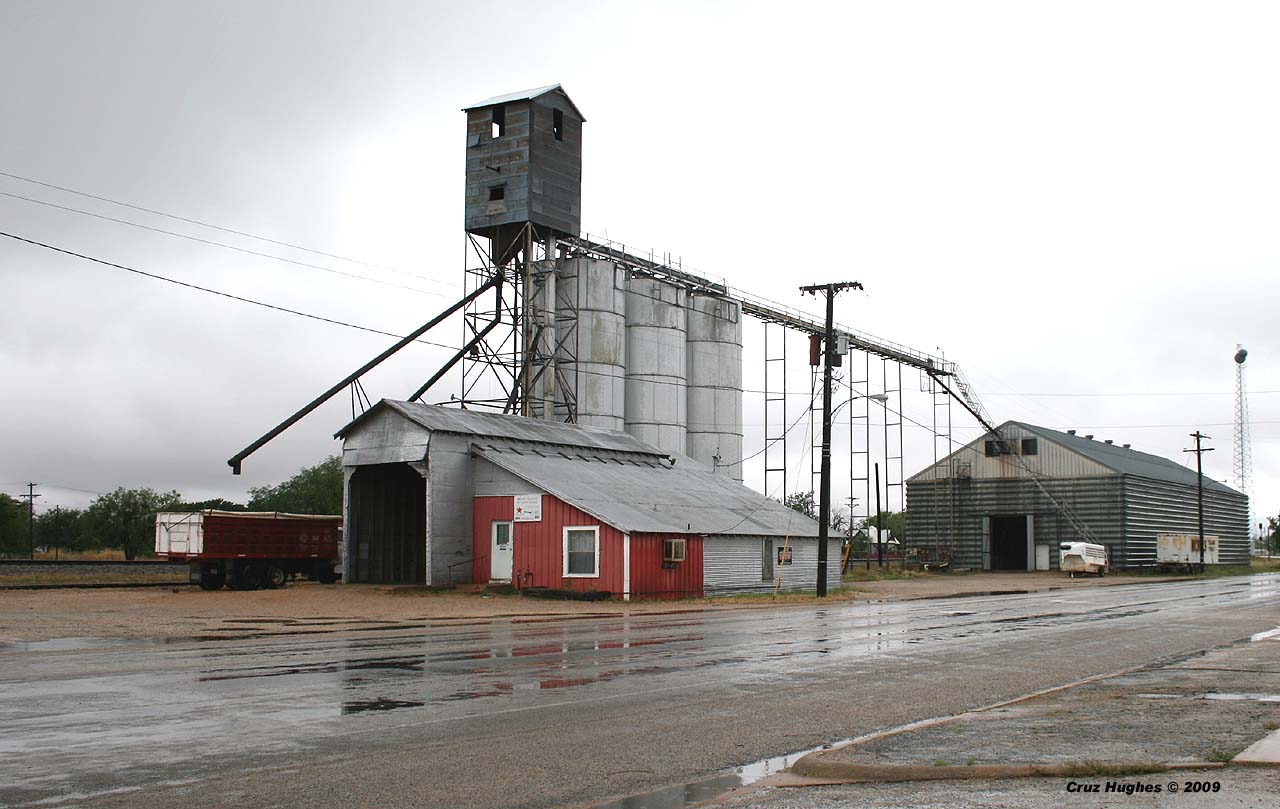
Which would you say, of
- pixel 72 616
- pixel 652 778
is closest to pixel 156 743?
pixel 652 778

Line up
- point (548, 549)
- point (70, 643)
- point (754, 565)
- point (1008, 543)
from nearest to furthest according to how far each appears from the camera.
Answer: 1. point (70, 643)
2. point (548, 549)
3. point (754, 565)
4. point (1008, 543)

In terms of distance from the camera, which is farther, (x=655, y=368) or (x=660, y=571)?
(x=655, y=368)

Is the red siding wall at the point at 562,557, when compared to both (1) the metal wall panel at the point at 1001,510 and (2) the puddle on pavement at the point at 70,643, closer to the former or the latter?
(2) the puddle on pavement at the point at 70,643

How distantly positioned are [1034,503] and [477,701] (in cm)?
6603

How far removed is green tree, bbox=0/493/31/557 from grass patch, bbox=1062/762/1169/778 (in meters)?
118

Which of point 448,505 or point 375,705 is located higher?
point 448,505

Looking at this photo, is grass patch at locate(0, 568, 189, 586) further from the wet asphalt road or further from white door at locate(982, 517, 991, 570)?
white door at locate(982, 517, 991, 570)

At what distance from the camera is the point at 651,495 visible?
4197cm

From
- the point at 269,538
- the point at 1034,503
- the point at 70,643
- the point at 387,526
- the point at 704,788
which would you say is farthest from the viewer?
the point at 1034,503

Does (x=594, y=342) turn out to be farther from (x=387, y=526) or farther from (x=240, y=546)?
(x=240, y=546)

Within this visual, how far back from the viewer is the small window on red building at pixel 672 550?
120 ft

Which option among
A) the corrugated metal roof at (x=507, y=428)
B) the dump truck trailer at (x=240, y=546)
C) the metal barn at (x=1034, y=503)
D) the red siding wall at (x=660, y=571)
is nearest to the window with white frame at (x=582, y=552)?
the red siding wall at (x=660, y=571)

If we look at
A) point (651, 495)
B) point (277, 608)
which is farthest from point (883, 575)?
point (277, 608)

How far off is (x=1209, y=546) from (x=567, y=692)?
8218cm
